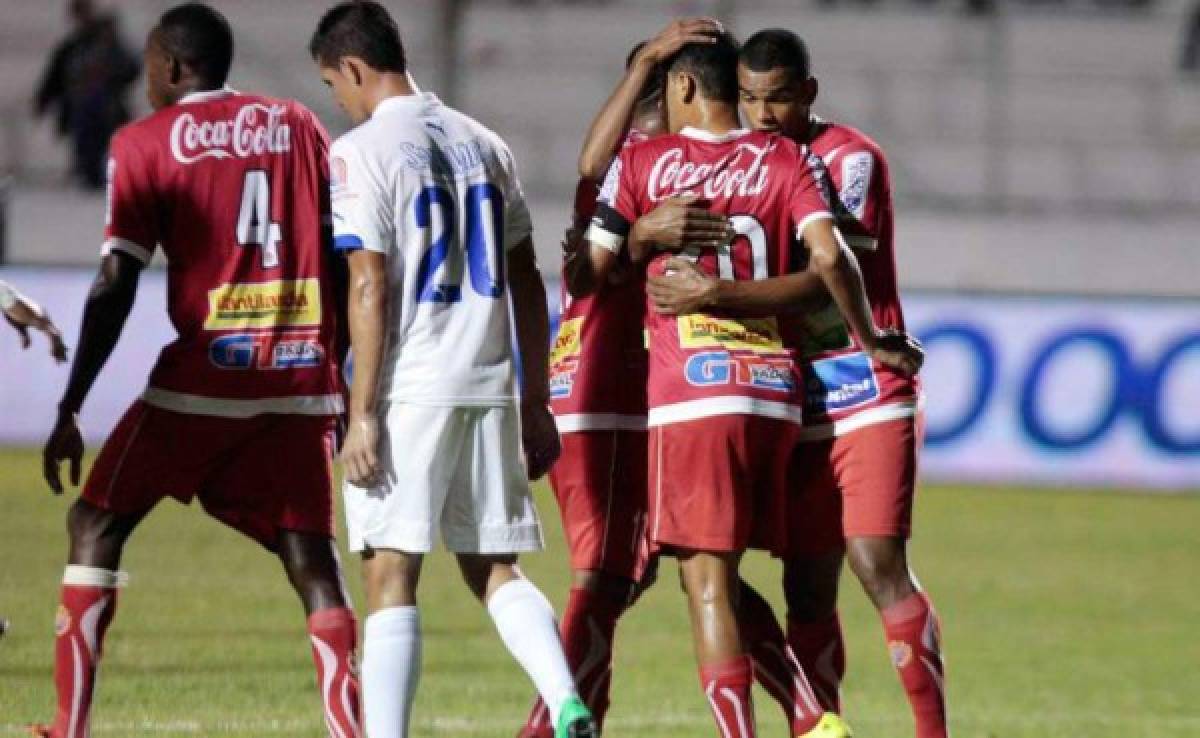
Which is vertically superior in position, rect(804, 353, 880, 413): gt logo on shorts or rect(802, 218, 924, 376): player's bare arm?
rect(802, 218, 924, 376): player's bare arm

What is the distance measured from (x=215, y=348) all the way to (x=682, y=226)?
1392mm

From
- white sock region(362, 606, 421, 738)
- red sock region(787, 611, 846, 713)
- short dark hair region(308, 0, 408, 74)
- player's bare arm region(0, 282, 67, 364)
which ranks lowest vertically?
red sock region(787, 611, 846, 713)

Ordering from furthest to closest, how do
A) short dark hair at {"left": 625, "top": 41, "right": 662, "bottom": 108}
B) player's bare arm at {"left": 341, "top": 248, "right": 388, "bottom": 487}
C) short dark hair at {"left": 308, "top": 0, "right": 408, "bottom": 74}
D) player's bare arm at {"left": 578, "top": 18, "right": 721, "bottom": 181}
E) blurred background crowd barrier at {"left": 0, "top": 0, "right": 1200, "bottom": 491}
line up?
1. blurred background crowd barrier at {"left": 0, "top": 0, "right": 1200, "bottom": 491}
2. short dark hair at {"left": 625, "top": 41, "right": 662, "bottom": 108}
3. player's bare arm at {"left": 578, "top": 18, "right": 721, "bottom": 181}
4. short dark hair at {"left": 308, "top": 0, "right": 408, "bottom": 74}
5. player's bare arm at {"left": 341, "top": 248, "right": 388, "bottom": 487}

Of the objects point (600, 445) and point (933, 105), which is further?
point (933, 105)

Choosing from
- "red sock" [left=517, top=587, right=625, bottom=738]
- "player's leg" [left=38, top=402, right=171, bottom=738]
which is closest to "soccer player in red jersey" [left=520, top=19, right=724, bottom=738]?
"red sock" [left=517, top=587, right=625, bottom=738]

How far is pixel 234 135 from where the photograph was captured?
21.1ft

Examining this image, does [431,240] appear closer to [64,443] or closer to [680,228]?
[680,228]

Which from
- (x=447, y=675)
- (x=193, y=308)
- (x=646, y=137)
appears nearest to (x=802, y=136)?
(x=646, y=137)

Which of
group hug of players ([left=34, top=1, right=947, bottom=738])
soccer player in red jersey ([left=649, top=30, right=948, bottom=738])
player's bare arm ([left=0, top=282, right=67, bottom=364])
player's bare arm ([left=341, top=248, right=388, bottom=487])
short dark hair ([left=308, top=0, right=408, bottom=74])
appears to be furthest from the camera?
player's bare arm ([left=0, top=282, right=67, bottom=364])

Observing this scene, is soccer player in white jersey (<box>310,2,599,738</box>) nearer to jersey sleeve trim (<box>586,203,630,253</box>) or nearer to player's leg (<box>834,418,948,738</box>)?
jersey sleeve trim (<box>586,203,630,253</box>)

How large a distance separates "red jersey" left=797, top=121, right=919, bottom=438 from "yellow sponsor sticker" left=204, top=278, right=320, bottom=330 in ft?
5.01

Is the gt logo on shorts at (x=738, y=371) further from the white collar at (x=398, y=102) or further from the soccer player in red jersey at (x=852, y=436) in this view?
the white collar at (x=398, y=102)

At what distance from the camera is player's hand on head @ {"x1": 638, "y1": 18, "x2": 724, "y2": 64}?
659cm

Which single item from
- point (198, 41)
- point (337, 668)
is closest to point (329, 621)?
point (337, 668)
